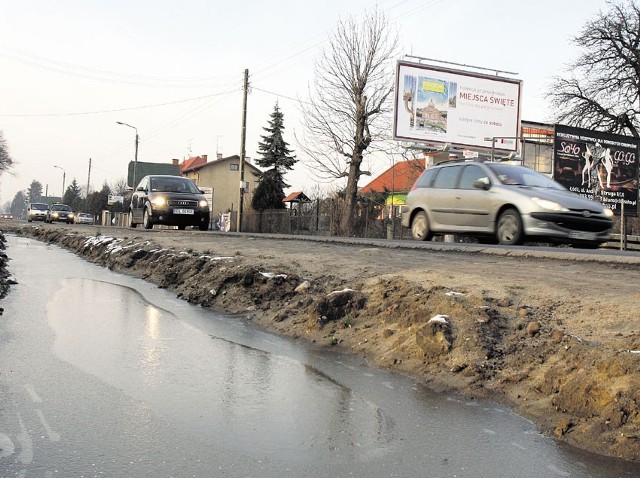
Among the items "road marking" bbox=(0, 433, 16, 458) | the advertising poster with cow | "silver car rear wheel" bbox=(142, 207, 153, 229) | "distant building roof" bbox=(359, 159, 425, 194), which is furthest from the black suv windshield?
"distant building roof" bbox=(359, 159, 425, 194)

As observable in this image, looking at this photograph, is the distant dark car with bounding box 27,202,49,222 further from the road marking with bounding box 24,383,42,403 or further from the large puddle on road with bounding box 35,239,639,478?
the road marking with bounding box 24,383,42,403

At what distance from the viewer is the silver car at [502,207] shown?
11023mm

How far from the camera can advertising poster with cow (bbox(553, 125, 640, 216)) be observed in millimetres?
26844

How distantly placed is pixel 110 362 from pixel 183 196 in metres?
15.6

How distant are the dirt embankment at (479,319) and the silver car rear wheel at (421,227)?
3.92 meters

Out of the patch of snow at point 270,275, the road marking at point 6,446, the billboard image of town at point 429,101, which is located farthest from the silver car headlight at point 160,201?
the road marking at point 6,446

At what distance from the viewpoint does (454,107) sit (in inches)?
1248

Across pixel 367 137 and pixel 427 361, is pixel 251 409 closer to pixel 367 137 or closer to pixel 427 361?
pixel 427 361

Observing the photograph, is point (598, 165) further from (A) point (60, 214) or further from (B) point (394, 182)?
(A) point (60, 214)

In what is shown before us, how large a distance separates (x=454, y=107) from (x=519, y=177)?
2069cm

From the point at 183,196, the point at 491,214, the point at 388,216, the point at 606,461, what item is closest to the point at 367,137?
the point at 388,216

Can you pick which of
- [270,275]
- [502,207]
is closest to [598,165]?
[502,207]

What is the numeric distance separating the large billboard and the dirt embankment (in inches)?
849

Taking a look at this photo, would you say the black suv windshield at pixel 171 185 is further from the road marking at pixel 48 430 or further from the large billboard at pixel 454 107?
the road marking at pixel 48 430
